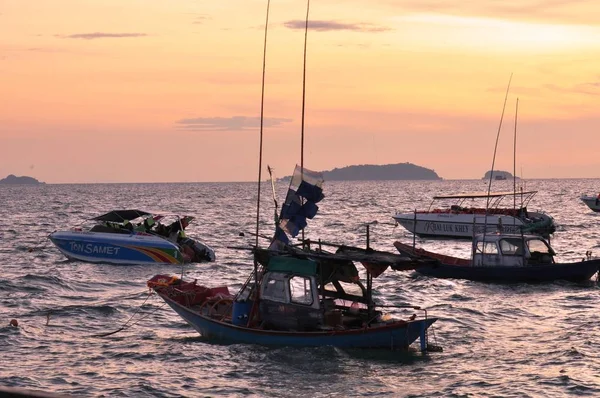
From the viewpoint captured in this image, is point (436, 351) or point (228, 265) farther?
point (228, 265)

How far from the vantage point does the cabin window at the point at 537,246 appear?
3916 centimetres

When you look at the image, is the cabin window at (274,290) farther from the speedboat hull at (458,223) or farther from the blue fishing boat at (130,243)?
the speedboat hull at (458,223)

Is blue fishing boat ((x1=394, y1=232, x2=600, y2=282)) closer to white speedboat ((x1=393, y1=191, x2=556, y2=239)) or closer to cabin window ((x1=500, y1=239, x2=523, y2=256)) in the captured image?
cabin window ((x1=500, y1=239, x2=523, y2=256))

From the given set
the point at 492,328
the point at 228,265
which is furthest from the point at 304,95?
the point at 228,265

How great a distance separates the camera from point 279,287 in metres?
24.6

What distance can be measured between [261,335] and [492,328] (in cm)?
842

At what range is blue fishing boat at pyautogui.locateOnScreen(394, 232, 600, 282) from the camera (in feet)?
125

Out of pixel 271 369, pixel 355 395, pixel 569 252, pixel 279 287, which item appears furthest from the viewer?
pixel 569 252

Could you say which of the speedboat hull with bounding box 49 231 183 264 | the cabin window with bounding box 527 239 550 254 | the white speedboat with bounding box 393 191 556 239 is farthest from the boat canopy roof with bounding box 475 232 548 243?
the white speedboat with bounding box 393 191 556 239

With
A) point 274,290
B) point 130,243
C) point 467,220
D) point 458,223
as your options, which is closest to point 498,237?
point 274,290

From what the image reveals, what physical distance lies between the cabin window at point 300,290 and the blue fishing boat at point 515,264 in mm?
13838

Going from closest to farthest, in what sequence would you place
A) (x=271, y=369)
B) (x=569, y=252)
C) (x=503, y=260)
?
1. (x=271, y=369)
2. (x=503, y=260)
3. (x=569, y=252)

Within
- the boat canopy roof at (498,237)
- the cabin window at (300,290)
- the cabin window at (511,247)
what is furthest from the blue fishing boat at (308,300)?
the cabin window at (511,247)

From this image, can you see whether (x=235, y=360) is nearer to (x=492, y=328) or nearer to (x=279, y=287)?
(x=279, y=287)
